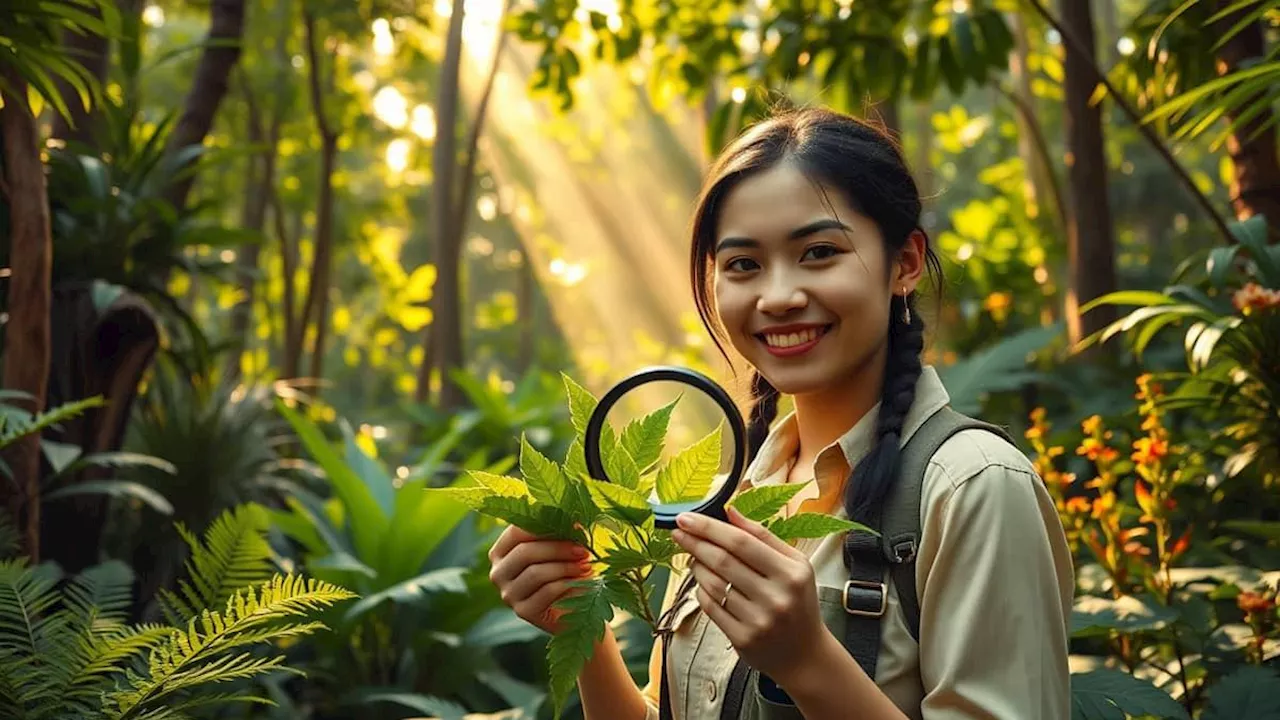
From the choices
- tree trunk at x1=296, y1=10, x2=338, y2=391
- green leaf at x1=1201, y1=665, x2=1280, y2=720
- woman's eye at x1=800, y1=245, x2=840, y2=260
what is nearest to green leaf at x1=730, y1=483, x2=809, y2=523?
woman's eye at x1=800, y1=245, x2=840, y2=260

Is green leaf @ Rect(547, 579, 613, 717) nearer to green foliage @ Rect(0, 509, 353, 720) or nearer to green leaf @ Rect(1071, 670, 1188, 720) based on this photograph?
green foliage @ Rect(0, 509, 353, 720)

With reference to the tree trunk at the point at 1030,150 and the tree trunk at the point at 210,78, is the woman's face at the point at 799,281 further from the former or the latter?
the tree trunk at the point at 1030,150

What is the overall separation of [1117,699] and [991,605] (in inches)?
32.0

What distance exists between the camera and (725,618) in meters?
1.21

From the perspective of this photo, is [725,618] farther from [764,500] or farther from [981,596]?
[981,596]

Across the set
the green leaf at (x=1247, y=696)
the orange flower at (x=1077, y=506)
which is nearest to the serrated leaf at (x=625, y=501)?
the green leaf at (x=1247, y=696)

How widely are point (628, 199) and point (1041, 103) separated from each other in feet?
16.8

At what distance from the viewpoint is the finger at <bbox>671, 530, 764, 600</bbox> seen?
46.5 inches

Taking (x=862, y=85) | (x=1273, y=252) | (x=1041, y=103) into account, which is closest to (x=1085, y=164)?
(x=862, y=85)

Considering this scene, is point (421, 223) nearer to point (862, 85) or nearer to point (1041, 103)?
point (1041, 103)

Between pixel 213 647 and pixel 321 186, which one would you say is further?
pixel 321 186

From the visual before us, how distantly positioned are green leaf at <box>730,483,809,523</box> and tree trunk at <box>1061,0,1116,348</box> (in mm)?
3103

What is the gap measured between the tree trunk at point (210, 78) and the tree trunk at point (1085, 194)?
9.24ft

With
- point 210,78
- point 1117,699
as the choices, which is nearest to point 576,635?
point 1117,699
